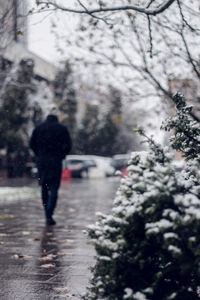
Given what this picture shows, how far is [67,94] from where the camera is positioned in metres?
49.4

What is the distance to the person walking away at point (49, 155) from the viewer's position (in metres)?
8.70

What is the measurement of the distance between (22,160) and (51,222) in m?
27.3

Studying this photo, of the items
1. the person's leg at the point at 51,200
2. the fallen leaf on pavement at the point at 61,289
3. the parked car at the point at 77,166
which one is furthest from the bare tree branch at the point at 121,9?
the parked car at the point at 77,166

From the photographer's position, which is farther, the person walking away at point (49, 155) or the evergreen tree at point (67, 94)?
the evergreen tree at point (67, 94)

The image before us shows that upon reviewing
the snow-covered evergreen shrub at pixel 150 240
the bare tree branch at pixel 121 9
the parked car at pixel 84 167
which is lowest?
the parked car at pixel 84 167

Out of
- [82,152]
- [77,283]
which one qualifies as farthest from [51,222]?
[82,152]

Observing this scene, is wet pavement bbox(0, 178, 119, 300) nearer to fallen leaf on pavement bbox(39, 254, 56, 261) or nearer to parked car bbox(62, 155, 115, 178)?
fallen leaf on pavement bbox(39, 254, 56, 261)

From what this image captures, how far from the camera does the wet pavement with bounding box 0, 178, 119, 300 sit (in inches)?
168

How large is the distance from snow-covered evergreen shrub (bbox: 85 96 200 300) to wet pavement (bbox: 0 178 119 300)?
2.51 feet

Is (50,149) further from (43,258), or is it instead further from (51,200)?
(43,258)

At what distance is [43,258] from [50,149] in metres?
3.43

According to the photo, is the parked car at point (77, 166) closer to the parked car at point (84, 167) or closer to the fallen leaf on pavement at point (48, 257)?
the parked car at point (84, 167)

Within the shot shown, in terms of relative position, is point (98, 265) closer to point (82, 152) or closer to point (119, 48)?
point (119, 48)

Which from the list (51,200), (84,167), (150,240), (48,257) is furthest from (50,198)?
(84,167)
